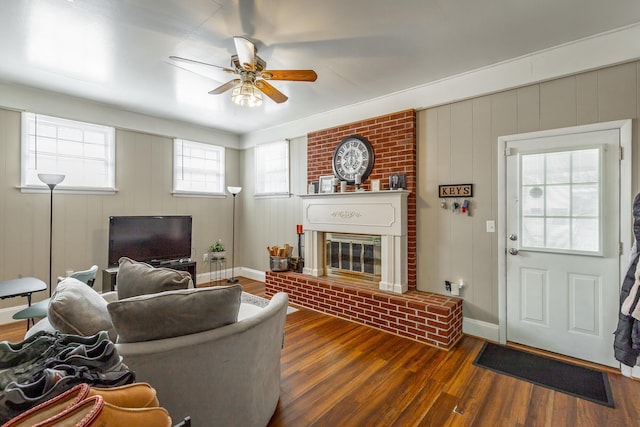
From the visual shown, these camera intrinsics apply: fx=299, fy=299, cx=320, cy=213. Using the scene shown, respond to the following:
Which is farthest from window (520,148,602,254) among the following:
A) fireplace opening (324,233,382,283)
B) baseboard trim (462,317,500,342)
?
fireplace opening (324,233,382,283)

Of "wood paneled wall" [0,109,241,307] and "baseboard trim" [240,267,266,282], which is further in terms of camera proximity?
"baseboard trim" [240,267,266,282]

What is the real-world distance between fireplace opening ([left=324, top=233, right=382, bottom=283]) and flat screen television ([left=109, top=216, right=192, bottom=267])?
222cm

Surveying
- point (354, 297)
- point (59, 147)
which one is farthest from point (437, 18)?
point (59, 147)

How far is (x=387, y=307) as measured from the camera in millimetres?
3186

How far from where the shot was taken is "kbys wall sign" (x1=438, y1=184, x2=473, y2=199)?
3.10m

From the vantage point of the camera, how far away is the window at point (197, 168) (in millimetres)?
4875

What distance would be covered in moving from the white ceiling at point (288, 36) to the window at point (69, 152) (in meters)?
0.50

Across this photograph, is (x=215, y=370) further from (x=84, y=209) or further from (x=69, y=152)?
(x=69, y=152)

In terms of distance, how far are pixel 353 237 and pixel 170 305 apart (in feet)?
8.93

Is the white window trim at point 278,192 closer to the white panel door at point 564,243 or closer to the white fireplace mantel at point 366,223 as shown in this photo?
the white fireplace mantel at point 366,223

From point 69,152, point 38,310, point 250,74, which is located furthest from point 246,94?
point 69,152

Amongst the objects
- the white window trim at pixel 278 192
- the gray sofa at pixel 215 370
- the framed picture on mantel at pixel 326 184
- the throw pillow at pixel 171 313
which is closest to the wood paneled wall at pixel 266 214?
the white window trim at pixel 278 192

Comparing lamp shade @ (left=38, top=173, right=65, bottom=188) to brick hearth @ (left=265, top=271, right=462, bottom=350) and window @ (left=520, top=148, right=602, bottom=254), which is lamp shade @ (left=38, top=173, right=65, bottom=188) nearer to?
brick hearth @ (left=265, top=271, right=462, bottom=350)

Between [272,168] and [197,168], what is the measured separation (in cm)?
128
